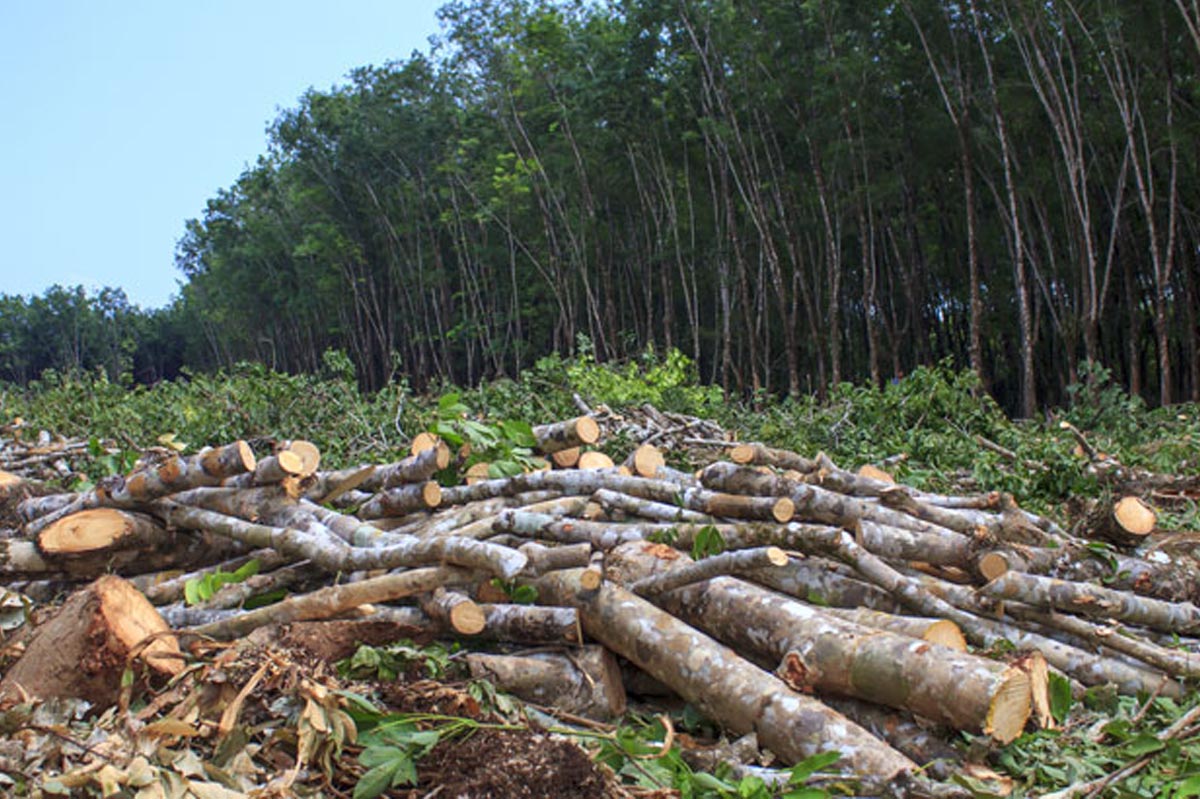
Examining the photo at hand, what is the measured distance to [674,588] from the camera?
3.77m

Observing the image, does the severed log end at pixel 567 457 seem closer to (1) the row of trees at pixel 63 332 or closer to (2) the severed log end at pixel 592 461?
(2) the severed log end at pixel 592 461

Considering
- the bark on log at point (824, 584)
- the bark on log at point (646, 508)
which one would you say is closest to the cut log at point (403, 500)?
the bark on log at point (646, 508)

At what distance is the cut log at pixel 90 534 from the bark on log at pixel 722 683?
2.12 meters

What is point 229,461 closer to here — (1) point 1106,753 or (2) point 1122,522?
(1) point 1106,753

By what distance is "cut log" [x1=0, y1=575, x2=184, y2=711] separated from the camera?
3.21 meters

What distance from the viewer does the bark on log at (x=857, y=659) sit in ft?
9.70

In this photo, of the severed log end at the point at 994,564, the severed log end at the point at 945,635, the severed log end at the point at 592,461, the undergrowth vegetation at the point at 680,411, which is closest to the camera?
the severed log end at the point at 945,635

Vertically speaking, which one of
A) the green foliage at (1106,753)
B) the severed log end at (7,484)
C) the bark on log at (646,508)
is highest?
the severed log end at (7,484)

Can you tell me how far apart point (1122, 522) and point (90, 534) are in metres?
4.87

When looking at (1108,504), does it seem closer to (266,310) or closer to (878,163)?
(878,163)

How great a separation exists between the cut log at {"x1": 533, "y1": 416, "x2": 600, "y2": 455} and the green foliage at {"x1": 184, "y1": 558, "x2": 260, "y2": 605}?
184 centimetres

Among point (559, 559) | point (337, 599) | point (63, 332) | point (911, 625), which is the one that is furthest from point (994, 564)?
point (63, 332)

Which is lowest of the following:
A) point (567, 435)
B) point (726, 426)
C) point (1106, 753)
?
point (726, 426)

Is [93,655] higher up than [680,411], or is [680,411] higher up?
[93,655]
